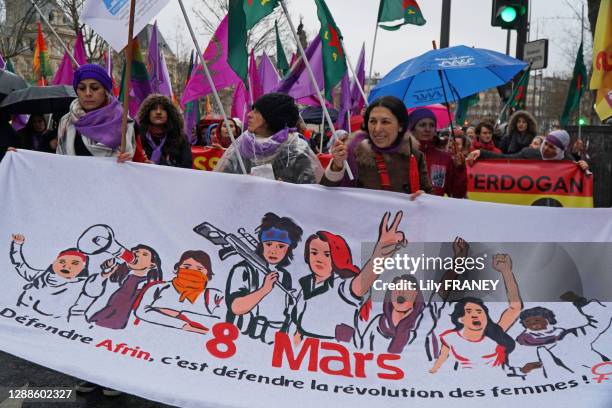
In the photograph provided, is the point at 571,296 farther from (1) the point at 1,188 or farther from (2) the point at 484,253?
→ (1) the point at 1,188

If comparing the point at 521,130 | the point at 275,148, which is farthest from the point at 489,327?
the point at 521,130

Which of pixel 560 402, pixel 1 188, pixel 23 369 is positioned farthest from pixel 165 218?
pixel 560 402

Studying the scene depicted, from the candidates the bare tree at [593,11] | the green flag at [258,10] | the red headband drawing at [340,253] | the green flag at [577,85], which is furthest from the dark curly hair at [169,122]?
the bare tree at [593,11]

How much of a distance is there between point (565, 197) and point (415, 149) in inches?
93.3

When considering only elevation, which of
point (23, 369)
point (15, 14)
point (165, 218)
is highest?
point (15, 14)

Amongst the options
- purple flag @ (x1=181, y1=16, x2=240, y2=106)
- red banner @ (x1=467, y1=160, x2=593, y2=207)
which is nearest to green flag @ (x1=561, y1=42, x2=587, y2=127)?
red banner @ (x1=467, y1=160, x2=593, y2=207)

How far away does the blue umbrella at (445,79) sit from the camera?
5934 millimetres

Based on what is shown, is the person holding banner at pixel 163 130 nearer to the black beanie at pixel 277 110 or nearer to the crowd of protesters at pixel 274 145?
the crowd of protesters at pixel 274 145

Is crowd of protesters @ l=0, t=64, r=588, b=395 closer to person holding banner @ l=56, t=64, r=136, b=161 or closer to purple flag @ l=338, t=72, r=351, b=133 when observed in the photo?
person holding banner @ l=56, t=64, r=136, b=161

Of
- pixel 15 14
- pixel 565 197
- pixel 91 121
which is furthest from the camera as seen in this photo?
pixel 15 14

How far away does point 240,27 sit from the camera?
432 centimetres

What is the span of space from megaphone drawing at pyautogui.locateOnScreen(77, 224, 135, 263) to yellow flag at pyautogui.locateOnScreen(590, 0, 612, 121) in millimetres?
3601

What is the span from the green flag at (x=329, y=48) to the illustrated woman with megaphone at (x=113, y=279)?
2.03m

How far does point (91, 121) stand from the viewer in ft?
13.8
